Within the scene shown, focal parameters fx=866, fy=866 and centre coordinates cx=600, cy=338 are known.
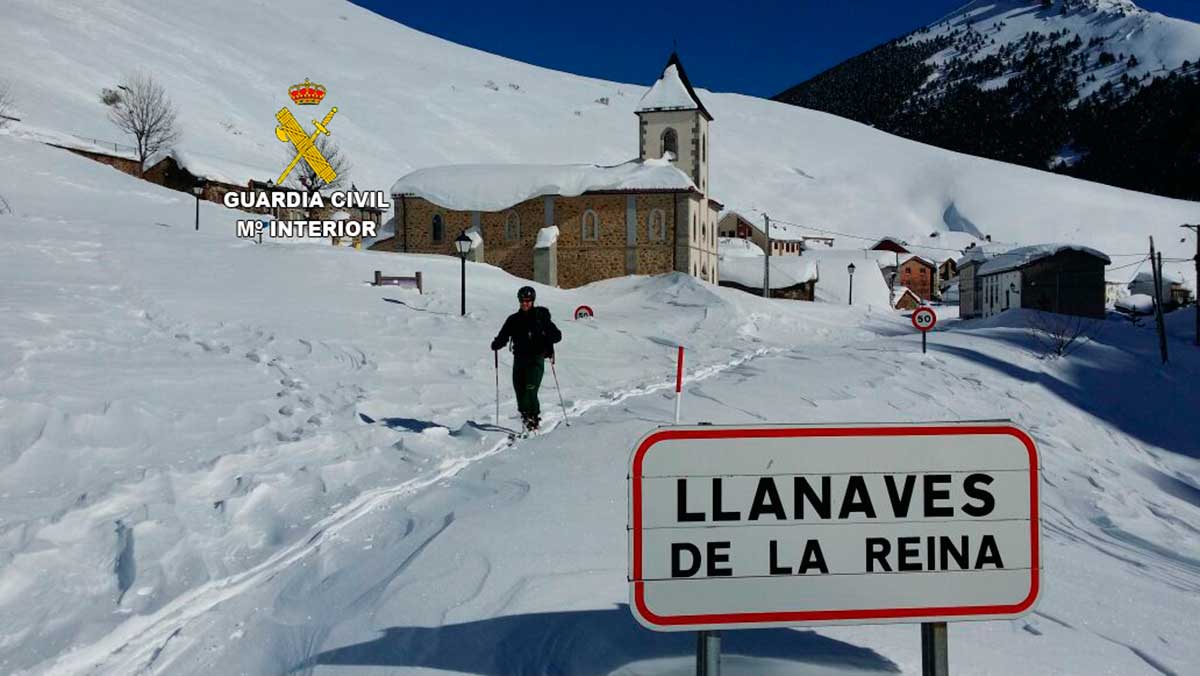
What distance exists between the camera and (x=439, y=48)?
484ft

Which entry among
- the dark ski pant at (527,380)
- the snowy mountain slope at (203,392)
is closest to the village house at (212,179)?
the snowy mountain slope at (203,392)

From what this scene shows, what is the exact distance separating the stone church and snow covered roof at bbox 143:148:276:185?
12305 mm

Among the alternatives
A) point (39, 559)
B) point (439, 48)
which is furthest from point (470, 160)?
point (39, 559)

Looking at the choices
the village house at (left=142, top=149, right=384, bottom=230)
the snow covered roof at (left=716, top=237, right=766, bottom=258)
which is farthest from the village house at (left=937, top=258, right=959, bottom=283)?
→ the village house at (left=142, top=149, right=384, bottom=230)

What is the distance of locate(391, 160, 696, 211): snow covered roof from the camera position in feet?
142

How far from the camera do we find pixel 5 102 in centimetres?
5325

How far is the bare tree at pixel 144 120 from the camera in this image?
55.5 metres

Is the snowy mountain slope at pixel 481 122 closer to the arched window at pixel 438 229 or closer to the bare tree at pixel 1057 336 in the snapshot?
the arched window at pixel 438 229

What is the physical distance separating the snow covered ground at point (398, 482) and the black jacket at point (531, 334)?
1.01 metres

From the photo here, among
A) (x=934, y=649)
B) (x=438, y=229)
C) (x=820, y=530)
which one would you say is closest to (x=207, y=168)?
(x=438, y=229)

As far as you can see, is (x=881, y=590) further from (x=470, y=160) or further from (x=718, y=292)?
(x=470, y=160)

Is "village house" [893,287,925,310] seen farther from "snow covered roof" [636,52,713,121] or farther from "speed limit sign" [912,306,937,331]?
"speed limit sign" [912,306,937,331]

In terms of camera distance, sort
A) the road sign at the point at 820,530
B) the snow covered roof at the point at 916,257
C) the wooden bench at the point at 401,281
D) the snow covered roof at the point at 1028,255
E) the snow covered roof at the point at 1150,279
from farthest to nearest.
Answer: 1. the snow covered roof at the point at 916,257
2. the snow covered roof at the point at 1150,279
3. the snow covered roof at the point at 1028,255
4. the wooden bench at the point at 401,281
5. the road sign at the point at 820,530

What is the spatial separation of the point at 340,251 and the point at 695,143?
2441 centimetres
